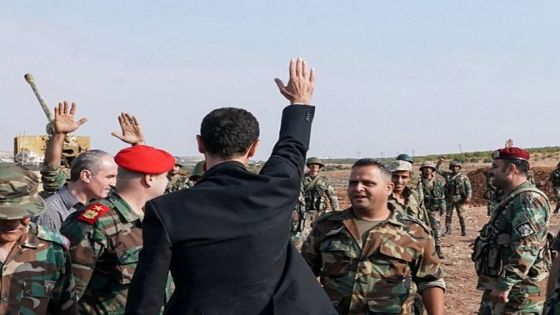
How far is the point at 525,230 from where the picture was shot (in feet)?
17.7

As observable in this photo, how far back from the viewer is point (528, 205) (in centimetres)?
548

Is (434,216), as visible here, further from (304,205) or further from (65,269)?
(65,269)

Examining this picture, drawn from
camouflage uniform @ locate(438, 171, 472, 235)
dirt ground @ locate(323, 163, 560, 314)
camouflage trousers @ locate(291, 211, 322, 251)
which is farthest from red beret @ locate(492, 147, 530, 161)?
camouflage uniform @ locate(438, 171, 472, 235)

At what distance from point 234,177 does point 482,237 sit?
373 cm

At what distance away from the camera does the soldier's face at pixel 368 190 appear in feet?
15.0

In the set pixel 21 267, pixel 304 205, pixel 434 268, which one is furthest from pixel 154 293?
pixel 304 205

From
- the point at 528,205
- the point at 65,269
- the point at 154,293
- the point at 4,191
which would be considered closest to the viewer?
the point at 154,293

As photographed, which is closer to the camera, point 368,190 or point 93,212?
point 93,212

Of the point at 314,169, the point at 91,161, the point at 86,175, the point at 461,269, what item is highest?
the point at 91,161

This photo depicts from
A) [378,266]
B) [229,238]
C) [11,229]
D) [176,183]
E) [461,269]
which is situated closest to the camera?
[229,238]

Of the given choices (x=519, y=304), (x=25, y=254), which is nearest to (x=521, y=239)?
(x=519, y=304)

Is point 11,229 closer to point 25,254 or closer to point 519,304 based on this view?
point 25,254

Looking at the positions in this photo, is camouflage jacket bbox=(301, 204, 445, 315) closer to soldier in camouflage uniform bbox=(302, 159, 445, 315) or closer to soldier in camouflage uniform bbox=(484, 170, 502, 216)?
soldier in camouflage uniform bbox=(302, 159, 445, 315)

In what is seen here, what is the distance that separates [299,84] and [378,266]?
1915mm
